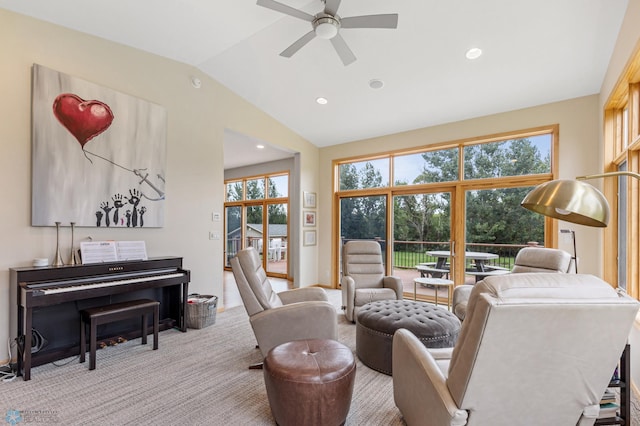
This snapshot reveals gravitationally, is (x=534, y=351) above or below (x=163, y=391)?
above

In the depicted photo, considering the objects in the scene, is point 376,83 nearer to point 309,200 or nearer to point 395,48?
point 395,48

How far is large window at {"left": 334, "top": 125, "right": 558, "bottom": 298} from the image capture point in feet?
14.5

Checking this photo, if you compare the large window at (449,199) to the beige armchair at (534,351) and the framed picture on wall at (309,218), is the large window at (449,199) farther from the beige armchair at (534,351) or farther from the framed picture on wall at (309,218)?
the beige armchair at (534,351)

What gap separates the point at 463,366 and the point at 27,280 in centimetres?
342

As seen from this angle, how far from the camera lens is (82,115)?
10.6 ft

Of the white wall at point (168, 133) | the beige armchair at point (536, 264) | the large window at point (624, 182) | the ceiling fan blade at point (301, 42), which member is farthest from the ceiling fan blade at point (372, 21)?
the beige armchair at point (536, 264)

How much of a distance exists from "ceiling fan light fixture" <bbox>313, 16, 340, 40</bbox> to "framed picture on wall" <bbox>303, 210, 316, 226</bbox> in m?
3.63

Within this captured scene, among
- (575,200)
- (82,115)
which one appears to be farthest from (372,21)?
(82,115)

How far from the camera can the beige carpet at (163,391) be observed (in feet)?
6.88

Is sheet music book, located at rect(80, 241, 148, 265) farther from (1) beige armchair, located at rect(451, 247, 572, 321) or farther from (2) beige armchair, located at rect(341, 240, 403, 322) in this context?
(1) beige armchair, located at rect(451, 247, 572, 321)

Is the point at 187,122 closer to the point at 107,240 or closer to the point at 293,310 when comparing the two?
the point at 107,240

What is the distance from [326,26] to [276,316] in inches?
102

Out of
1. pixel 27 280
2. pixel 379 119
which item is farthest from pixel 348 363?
pixel 379 119
